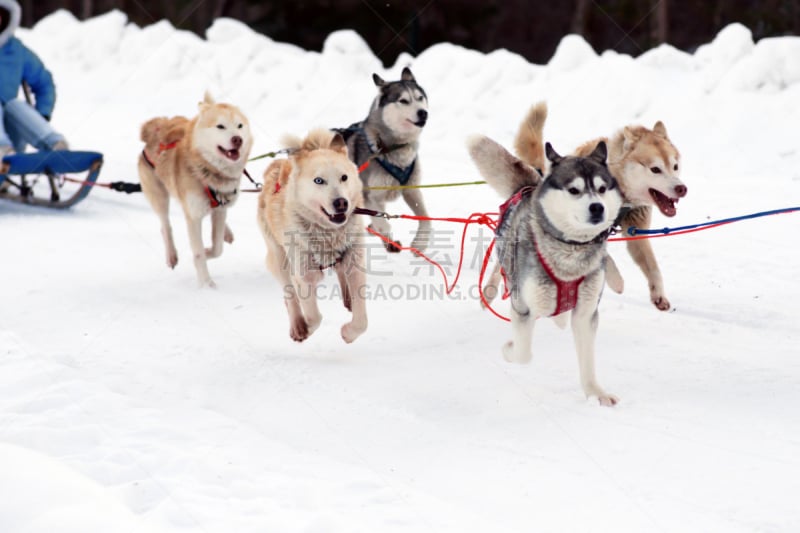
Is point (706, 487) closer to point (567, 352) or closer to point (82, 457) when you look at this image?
point (567, 352)

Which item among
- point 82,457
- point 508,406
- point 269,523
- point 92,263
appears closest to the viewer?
point 269,523

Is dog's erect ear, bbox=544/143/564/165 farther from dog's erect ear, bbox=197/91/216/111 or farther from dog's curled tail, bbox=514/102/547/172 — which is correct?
dog's erect ear, bbox=197/91/216/111

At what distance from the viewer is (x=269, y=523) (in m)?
2.21

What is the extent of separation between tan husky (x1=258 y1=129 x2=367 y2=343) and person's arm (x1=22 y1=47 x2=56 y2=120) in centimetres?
460

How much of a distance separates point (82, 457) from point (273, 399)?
88 cm

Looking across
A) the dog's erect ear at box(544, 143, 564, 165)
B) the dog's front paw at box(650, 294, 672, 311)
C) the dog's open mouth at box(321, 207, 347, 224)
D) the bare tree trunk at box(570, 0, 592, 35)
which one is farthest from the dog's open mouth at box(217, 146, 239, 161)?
the bare tree trunk at box(570, 0, 592, 35)

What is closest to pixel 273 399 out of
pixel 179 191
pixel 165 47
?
pixel 179 191

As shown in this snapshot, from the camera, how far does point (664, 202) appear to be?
3.71 m

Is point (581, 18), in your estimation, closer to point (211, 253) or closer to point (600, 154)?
point (211, 253)

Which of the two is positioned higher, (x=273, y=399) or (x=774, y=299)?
(x=774, y=299)

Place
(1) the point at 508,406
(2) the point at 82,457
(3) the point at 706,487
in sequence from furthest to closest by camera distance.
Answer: (1) the point at 508,406 < (2) the point at 82,457 < (3) the point at 706,487

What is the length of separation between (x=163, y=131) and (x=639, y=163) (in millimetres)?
3133

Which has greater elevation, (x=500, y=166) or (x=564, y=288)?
(x=500, y=166)

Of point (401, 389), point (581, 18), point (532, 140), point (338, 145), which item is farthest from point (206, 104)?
point (581, 18)
